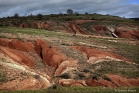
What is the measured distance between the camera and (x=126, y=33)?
71.4 meters

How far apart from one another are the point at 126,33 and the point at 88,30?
11.3 metres

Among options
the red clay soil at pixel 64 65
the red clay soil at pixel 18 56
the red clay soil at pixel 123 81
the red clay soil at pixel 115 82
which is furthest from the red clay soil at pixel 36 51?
the red clay soil at pixel 123 81

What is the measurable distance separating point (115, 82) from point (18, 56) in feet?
43.0

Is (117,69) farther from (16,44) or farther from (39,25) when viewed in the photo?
(39,25)

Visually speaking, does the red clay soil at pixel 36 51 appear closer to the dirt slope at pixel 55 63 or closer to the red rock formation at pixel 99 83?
the dirt slope at pixel 55 63

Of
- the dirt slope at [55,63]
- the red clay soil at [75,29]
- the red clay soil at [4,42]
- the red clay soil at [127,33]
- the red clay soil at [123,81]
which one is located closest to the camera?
the dirt slope at [55,63]

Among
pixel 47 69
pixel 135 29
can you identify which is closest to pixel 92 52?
pixel 47 69

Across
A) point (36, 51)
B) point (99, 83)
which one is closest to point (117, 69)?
point (99, 83)

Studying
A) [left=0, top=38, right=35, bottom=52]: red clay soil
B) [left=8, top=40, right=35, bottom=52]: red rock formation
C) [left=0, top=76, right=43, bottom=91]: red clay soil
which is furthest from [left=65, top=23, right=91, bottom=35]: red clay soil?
[left=0, top=76, right=43, bottom=91]: red clay soil

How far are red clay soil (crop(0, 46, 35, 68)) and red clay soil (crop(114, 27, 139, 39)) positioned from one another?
42.8 meters

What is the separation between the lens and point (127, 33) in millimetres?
71625

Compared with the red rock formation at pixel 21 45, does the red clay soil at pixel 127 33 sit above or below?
below

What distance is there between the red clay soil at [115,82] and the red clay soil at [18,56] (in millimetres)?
8414

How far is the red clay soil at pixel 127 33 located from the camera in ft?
231
